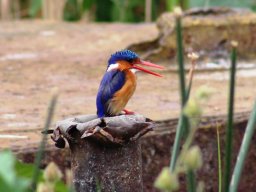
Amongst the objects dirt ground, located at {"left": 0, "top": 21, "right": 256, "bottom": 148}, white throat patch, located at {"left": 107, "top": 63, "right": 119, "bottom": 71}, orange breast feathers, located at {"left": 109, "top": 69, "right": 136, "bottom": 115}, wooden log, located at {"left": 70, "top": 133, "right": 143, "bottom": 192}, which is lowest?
dirt ground, located at {"left": 0, "top": 21, "right": 256, "bottom": 148}

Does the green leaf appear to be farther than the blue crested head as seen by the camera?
No

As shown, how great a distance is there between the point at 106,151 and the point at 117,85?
0.62 feet

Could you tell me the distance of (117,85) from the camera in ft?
7.57

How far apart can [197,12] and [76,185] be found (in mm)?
2731

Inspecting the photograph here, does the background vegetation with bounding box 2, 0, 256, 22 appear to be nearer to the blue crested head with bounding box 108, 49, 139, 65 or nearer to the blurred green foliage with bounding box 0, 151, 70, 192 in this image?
the blue crested head with bounding box 108, 49, 139, 65

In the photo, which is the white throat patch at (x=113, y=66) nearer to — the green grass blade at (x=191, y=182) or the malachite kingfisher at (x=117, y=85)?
the malachite kingfisher at (x=117, y=85)

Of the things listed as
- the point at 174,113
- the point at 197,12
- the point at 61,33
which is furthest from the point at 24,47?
the point at 174,113

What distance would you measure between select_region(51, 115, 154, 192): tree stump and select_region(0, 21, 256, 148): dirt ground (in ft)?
2.34

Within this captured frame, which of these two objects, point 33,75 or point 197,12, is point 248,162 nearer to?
point 33,75

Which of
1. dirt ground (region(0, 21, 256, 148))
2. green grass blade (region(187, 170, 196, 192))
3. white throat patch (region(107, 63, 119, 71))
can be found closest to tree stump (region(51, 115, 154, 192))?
white throat patch (region(107, 63, 119, 71))

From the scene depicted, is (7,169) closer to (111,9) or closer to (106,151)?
(106,151)

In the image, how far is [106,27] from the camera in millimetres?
5770

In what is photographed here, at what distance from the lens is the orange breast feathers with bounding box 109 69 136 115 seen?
2.24 metres

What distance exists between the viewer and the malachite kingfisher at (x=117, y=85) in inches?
88.0
